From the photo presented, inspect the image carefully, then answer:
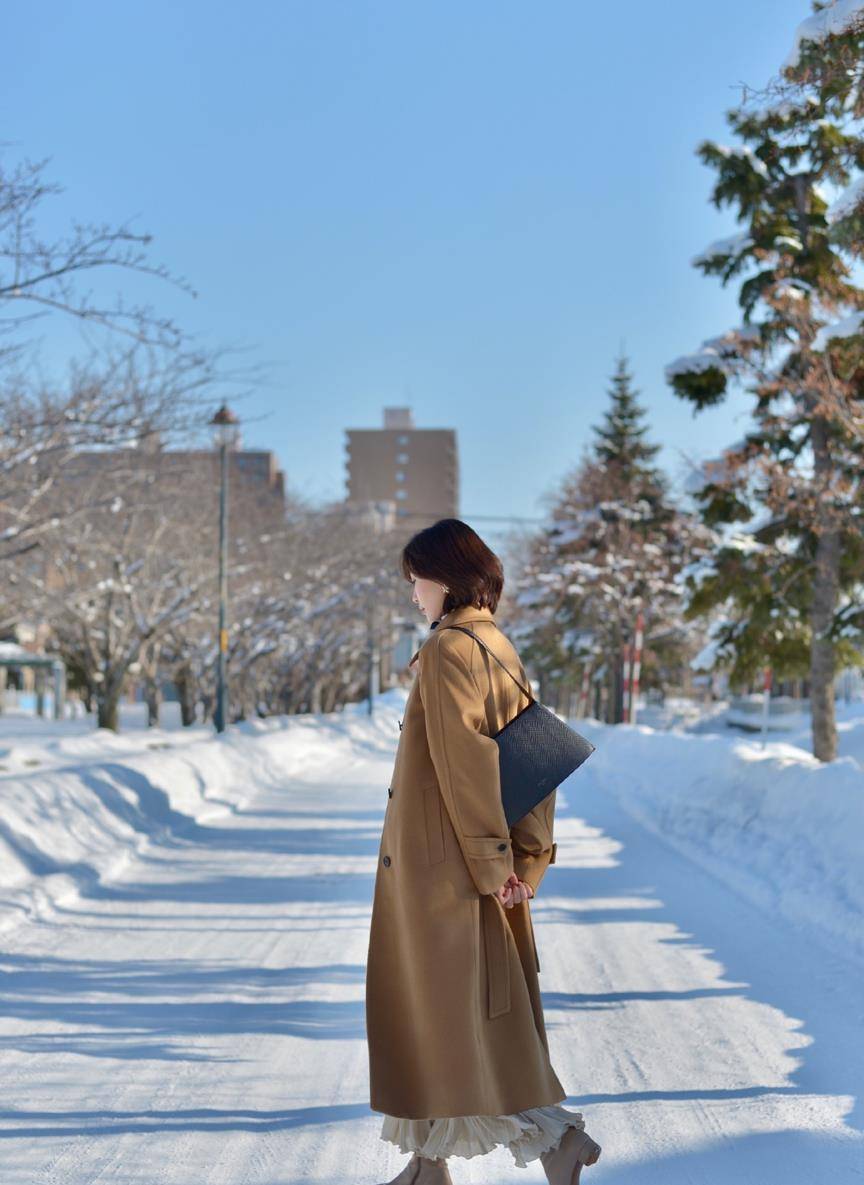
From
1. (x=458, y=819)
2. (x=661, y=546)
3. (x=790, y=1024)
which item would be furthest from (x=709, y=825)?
(x=661, y=546)

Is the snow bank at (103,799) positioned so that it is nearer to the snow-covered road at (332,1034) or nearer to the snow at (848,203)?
the snow-covered road at (332,1034)

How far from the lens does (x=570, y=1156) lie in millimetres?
3480

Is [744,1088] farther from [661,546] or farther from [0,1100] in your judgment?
[661,546]

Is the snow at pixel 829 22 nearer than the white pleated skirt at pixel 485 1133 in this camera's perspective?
No

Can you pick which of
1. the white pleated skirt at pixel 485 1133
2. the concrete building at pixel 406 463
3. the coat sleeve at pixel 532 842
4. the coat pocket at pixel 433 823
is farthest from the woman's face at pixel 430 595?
the concrete building at pixel 406 463

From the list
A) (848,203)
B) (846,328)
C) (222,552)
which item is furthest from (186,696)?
(848,203)

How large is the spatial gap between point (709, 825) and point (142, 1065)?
8449 mm

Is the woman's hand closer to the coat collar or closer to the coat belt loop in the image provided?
the coat belt loop

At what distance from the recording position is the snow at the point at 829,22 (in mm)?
6766

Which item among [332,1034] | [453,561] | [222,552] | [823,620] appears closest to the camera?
[453,561]

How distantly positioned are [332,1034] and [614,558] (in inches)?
1382

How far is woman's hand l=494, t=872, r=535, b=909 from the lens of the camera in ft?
11.4

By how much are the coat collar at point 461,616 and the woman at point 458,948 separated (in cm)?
2

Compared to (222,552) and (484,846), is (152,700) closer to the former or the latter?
(222,552)
